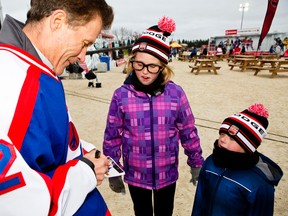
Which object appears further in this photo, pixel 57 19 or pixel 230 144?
pixel 230 144

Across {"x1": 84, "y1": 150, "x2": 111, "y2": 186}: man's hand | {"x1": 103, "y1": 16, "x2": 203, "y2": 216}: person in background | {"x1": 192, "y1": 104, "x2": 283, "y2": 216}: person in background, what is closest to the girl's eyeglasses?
{"x1": 103, "y1": 16, "x2": 203, "y2": 216}: person in background

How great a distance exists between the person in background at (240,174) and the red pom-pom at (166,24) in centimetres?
92

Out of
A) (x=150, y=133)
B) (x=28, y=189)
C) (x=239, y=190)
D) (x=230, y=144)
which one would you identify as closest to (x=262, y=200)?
(x=239, y=190)

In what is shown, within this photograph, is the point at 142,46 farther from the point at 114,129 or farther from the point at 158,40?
the point at 114,129

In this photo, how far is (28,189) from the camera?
0.62 metres

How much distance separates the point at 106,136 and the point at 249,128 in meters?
1.13

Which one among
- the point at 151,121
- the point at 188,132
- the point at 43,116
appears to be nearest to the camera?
the point at 43,116

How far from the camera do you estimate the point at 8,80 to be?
664 mm

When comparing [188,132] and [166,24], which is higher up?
[166,24]

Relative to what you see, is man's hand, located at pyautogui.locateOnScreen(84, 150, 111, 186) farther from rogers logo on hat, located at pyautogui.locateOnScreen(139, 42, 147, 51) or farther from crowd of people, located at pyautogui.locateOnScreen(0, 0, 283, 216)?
rogers logo on hat, located at pyautogui.locateOnScreen(139, 42, 147, 51)

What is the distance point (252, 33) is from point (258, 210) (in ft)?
132

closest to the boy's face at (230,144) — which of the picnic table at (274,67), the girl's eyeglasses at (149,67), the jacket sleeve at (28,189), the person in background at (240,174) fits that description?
the person in background at (240,174)

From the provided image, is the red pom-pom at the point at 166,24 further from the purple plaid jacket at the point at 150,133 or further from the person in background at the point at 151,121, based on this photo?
the purple plaid jacket at the point at 150,133

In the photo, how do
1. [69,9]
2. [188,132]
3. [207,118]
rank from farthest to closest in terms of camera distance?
1. [207,118]
2. [188,132]
3. [69,9]
